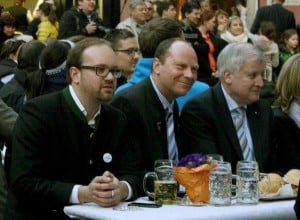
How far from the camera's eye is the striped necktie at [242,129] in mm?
6328

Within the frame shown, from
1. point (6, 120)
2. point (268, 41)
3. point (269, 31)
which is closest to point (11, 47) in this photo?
point (6, 120)

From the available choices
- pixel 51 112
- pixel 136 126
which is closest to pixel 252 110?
pixel 136 126

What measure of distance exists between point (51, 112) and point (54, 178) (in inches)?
13.9

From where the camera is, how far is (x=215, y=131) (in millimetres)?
6281

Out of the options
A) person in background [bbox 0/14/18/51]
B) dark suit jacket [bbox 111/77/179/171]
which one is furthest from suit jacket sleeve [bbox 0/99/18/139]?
person in background [bbox 0/14/18/51]

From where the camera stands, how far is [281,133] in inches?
262

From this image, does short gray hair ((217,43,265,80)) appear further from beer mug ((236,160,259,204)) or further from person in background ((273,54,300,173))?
beer mug ((236,160,259,204))

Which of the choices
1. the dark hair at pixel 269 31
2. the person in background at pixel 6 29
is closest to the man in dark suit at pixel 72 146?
the person in background at pixel 6 29

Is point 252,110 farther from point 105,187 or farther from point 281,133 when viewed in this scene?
point 105,187

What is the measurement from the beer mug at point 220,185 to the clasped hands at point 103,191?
489mm

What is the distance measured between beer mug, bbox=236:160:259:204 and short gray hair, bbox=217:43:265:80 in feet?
3.23

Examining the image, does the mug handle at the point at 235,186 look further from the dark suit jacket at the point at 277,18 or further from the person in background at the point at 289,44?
the dark suit jacket at the point at 277,18

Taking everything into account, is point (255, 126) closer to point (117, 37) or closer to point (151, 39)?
point (151, 39)

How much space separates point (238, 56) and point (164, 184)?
49.9 inches
